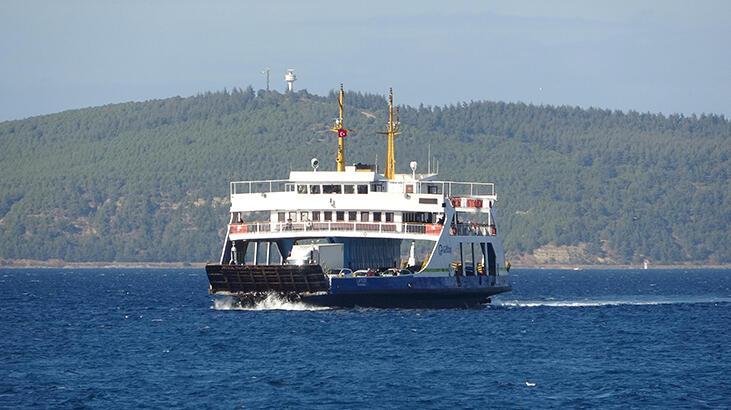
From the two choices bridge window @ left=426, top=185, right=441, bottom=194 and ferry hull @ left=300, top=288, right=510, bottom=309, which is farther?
bridge window @ left=426, top=185, right=441, bottom=194

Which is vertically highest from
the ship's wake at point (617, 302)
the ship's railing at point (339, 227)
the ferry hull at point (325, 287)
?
the ship's railing at point (339, 227)

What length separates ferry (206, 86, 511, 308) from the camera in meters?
76.4

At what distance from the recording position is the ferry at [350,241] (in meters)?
76.4

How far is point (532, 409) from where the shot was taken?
4822 cm

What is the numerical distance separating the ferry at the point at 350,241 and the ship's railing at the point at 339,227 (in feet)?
0.15

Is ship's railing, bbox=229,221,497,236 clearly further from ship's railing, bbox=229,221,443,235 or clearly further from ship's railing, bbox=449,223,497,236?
ship's railing, bbox=449,223,497,236

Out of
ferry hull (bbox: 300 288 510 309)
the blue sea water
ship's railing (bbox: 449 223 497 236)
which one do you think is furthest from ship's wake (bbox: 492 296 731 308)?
ferry hull (bbox: 300 288 510 309)

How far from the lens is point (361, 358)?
59938 mm

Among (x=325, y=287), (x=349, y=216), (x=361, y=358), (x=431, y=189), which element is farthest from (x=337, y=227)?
(x=361, y=358)

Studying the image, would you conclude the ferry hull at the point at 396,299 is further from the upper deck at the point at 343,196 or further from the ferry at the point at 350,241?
the upper deck at the point at 343,196

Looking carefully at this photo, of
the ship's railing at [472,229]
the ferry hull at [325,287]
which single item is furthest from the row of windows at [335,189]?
the ferry hull at [325,287]

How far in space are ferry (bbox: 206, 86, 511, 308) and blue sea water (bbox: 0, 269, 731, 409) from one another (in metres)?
1.18

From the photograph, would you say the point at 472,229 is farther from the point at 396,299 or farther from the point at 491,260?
the point at 396,299

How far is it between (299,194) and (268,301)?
17.6 feet
